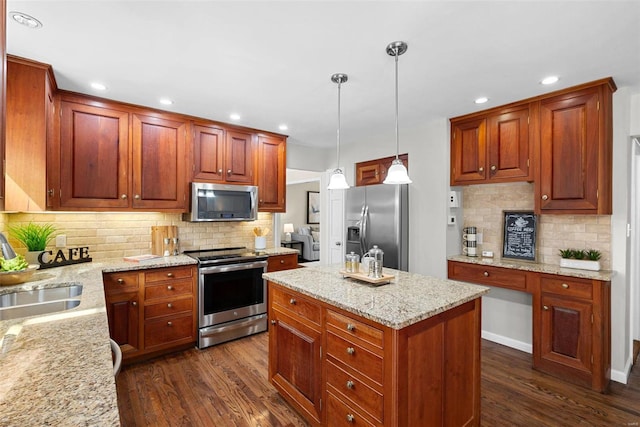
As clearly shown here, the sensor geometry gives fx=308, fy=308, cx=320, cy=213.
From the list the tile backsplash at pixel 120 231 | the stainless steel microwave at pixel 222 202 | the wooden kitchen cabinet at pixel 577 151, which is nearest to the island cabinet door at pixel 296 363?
the stainless steel microwave at pixel 222 202

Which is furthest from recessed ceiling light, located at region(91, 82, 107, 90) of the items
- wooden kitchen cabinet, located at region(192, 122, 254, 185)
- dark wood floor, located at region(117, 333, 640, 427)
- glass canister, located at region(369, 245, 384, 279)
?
glass canister, located at region(369, 245, 384, 279)

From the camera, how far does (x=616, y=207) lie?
2.53m

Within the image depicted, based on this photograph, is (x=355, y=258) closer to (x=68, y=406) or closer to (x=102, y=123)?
(x=68, y=406)

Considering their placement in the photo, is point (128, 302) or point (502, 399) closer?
point (502, 399)

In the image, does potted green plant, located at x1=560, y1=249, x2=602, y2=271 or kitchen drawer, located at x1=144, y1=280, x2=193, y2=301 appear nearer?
potted green plant, located at x1=560, y1=249, x2=602, y2=271

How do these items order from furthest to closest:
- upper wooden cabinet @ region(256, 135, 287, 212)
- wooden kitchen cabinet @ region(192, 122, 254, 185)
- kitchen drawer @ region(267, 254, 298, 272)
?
upper wooden cabinet @ region(256, 135, 287, 212)
kitchen drawer @ region(267, 254, 298, 272)
wooden kitchen cabinet @ region(192, 122, 254, 185)

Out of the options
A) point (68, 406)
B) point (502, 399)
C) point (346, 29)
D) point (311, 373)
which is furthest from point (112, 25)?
point (502, 399)

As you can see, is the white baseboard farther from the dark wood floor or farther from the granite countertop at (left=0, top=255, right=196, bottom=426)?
the granite countertop at (left=0, top=255, right=196, bottom=426)

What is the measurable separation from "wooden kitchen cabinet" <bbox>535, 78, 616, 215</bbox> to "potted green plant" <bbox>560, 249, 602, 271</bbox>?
1.26 ft

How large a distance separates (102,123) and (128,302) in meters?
1.68

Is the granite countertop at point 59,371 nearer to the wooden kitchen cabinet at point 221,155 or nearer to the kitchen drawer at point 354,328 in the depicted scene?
the kitchen drawer at point 354,328

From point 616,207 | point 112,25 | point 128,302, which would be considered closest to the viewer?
point 112,25

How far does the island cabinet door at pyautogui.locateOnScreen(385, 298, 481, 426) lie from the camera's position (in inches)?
56.3

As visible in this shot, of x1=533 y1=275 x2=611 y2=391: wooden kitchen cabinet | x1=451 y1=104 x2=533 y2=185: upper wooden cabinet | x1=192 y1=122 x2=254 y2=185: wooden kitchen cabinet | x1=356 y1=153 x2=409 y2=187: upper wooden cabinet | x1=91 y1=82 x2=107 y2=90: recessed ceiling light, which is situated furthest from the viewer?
x1=356 y1=153 x2=409 y2=187: upper wooden cabinet
